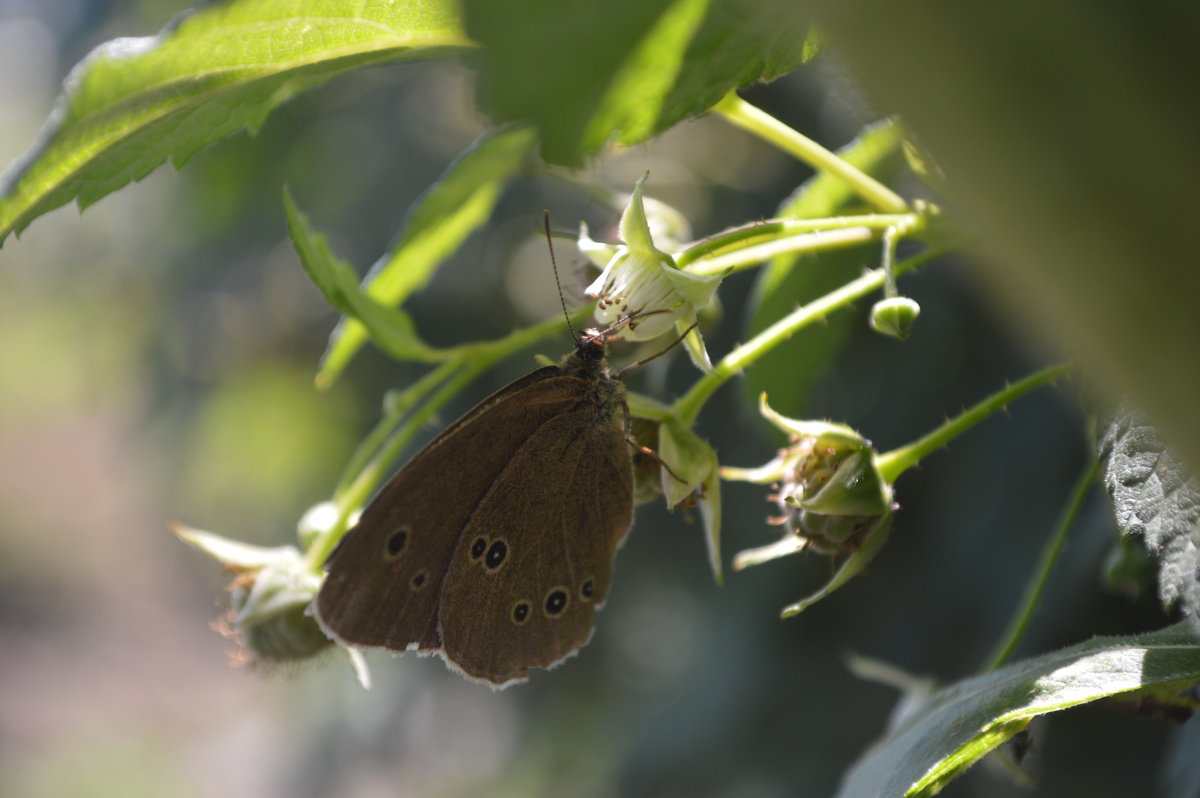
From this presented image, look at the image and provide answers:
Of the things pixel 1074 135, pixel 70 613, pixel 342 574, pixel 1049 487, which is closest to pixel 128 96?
pixel 342 574

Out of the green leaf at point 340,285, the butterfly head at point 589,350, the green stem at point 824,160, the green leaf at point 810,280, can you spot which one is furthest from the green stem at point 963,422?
the green leaf at point 340,285

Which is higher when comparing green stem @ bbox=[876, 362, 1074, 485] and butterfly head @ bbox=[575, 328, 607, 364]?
green stem @ bbox=[876, 362, 1074, 485]

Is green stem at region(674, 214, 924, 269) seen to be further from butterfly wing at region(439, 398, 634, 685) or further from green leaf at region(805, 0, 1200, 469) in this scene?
green leaf at region(805, 0, 1200, 469)

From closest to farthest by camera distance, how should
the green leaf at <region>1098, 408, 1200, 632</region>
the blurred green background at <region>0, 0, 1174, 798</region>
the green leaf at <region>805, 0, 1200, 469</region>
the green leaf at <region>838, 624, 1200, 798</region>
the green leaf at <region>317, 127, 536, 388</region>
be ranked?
the green leaf at <region>805, 0, 1200, 469</region> → the green leaf at <region>1098, 408, 1200, 632</region> → the green leaf at <region>838, 624, 1200, 798</region> → the green leaf at <region>317, 127, 536, 388</region> → the blurred green background at <region>0, 0, 1174, 798</region>

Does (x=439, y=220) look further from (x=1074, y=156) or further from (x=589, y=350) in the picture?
(x=1074, y=156)

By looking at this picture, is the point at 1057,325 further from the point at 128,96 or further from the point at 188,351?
the point at 188,351

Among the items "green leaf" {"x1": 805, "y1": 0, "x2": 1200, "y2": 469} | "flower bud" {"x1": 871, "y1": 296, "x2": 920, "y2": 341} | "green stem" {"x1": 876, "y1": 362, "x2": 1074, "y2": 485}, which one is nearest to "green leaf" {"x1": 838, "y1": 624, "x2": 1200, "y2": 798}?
"green stem" {"x1": 876, "y1": 362, "x2": 1074, "y2": 485}

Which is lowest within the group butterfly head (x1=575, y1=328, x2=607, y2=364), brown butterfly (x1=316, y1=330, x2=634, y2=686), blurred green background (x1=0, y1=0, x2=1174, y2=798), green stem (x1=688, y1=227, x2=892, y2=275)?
blurred green background (x1=0, y1=0, x2=1174, y2=798)
